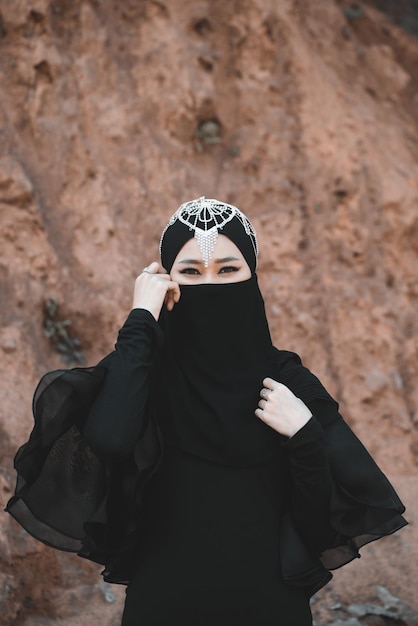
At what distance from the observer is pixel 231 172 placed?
6.57 metres

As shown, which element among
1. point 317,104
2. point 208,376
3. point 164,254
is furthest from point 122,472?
point 317,104

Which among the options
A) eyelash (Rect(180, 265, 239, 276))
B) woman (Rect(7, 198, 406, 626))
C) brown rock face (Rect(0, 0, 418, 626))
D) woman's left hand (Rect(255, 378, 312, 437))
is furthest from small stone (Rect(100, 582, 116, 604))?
eyelash (Rect(180, 265, 239, 276))

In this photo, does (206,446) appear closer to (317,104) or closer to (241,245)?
(241,245)

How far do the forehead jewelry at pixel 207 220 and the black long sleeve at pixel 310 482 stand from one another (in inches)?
27.1

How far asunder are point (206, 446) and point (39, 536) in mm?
677

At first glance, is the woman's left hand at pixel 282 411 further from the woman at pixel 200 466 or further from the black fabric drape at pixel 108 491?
the black fabric drape at pixel 108 491

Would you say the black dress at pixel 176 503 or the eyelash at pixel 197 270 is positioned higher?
the eyelash at pixel 197 270

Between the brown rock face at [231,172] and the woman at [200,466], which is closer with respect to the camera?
the woman at [200,466]

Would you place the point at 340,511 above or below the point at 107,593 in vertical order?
above

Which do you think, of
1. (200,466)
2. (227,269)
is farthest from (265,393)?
(227,269)

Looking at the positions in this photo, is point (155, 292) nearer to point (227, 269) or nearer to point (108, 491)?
point (227, 269)

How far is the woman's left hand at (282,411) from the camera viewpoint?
250 centimetres

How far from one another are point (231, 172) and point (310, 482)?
14.6ft

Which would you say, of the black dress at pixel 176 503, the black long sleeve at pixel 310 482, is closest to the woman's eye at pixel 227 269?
the black dress at pixel 176 503
